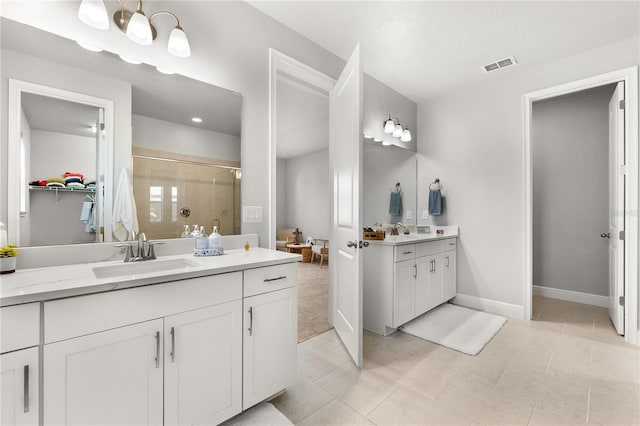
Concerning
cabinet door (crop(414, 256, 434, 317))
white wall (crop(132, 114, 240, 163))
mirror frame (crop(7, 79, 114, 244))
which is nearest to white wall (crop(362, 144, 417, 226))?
cabinet door (crop(414, 256, 434, 317))

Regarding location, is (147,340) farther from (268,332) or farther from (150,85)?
(150,85)

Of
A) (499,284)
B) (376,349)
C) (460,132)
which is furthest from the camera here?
(460,132)

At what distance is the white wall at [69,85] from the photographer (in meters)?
1.24

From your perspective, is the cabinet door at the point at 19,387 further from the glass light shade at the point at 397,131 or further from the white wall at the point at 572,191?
the white wall at the point at 572,191

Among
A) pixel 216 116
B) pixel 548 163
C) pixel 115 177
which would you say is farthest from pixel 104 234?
pixel 548 163

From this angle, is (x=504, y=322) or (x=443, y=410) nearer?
(x=443, y=410)

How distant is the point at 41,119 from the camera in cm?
134

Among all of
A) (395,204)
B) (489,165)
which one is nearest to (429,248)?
(395,204)

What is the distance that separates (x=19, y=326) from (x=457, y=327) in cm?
308

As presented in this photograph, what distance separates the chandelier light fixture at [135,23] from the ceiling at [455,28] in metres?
0.77

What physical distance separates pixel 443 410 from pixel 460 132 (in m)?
3.04

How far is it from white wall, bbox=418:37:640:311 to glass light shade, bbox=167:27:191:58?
10.1ft

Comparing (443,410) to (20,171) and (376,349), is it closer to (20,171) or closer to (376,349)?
(376,349)

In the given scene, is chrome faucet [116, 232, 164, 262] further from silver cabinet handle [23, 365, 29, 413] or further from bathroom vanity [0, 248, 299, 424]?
silver cabinet handle [23, 365, 29, 413]
